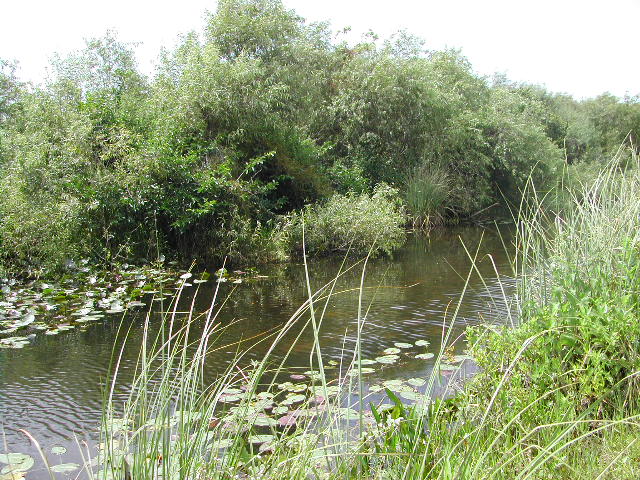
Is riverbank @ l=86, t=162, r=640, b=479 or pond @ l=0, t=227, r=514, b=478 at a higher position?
riverbank @ l=86, t=162, r=640, b=479

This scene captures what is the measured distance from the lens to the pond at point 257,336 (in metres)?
4.29

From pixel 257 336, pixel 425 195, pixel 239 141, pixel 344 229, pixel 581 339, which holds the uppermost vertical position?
pixel 239 141

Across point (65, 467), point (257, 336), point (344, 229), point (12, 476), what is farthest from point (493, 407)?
point (344, 229)

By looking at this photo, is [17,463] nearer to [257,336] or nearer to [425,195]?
[257,336]

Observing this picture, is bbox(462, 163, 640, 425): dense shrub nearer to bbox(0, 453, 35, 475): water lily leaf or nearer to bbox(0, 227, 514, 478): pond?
bbox(0, 227, 514, 478): pond

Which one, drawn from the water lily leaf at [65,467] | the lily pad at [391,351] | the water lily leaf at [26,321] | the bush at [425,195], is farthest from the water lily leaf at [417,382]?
the bush at [425,195]

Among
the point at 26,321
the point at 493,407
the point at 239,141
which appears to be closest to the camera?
the point at 493,407

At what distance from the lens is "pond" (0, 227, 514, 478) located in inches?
169

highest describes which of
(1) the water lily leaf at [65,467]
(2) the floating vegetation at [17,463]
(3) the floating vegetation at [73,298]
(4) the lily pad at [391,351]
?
(3) the floating vegetation at [73,298]

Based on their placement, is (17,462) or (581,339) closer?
(581,339)

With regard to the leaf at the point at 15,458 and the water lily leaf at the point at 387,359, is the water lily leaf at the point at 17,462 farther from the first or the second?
the water lily leaf at the point at 387,359

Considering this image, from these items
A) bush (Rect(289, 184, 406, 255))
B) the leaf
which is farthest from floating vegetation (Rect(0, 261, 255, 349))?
bush (Rect(289, 184, 406, 255))

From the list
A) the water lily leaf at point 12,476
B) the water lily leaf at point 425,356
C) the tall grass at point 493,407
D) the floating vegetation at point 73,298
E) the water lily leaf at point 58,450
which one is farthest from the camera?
the floating vegetation at point 73,298

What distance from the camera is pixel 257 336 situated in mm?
6117
